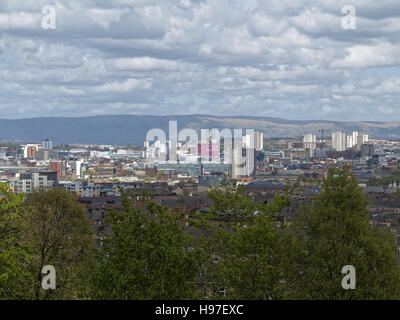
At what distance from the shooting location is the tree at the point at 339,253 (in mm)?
20891

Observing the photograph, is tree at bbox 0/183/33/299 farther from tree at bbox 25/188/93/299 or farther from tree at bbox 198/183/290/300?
tree at bbox 198/183/290/300

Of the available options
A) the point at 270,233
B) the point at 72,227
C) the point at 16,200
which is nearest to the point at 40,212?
the point at 72,227

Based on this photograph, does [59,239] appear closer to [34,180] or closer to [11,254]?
[11,254]

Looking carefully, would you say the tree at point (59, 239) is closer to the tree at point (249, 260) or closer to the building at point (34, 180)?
the tree at point (249, 260)

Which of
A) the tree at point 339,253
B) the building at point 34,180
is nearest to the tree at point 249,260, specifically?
the tree at point 339,253

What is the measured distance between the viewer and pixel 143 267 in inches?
765

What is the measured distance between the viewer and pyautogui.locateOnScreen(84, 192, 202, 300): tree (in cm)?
1886

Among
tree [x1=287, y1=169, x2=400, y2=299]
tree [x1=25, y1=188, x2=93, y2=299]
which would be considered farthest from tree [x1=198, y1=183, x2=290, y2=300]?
tree [x1=25, y1=188, x2=93, y2=299]

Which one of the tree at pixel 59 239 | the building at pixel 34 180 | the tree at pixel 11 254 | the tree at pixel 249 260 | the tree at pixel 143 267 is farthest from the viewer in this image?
the building at pixel 34 180

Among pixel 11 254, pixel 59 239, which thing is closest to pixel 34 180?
pixel 59 239

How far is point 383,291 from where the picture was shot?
2089cm

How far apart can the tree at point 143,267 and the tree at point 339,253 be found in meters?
3.29
